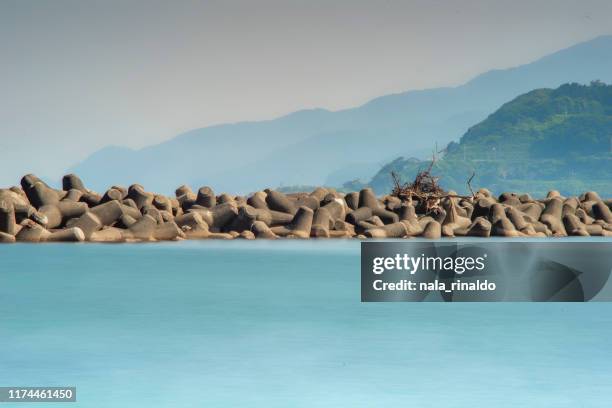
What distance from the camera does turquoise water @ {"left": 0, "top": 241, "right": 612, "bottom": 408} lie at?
1324 cm

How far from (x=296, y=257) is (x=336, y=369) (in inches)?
730

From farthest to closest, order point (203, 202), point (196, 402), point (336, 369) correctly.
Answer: point (203, 202)
point (336, 369)
point (196, 402)

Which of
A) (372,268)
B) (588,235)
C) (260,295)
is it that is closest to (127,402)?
(372,268)

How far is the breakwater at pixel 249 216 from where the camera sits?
35438mm

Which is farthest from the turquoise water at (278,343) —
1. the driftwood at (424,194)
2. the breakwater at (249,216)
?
the driftwood at (424,194)

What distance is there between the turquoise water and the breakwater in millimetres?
6990

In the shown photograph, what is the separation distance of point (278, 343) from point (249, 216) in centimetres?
2244

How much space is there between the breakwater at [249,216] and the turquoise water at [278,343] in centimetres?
699

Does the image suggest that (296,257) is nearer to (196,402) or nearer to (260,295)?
(260,295)

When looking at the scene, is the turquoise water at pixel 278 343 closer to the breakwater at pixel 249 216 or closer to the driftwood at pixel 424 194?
the breakwater at pixel 249 216

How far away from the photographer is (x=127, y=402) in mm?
12602

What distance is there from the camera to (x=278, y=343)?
17.1 metres

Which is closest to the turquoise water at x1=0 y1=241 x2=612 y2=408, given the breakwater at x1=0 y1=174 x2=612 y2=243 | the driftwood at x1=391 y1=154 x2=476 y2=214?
the breakwater at x1=0 y1=174 x2=612 y2=243

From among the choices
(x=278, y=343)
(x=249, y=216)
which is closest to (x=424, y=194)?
(x=249, y=216)
